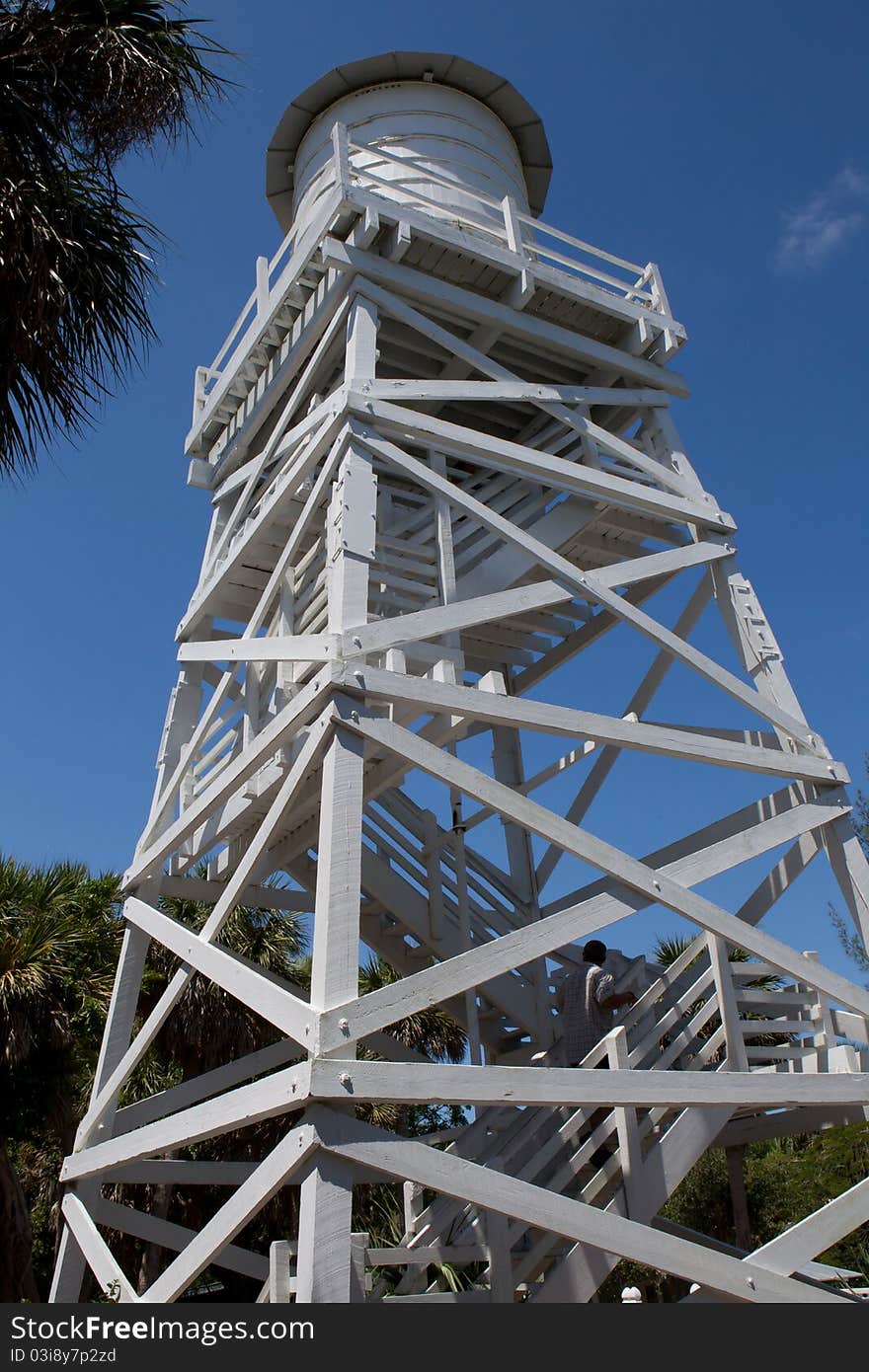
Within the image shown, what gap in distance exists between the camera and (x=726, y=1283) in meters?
5.82

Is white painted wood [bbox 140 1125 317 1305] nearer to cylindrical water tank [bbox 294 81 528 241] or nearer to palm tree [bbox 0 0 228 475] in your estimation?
palm tree [bbox 0 0 228 475]

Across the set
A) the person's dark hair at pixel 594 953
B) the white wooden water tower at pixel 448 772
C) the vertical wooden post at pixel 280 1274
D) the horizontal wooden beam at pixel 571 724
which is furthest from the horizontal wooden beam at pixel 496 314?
the vertical wooden post at pixel 280 1274

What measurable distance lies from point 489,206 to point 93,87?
16.5 feet

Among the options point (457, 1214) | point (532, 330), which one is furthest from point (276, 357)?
point (457, 1214)

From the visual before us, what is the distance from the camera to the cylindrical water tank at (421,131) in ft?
36.8

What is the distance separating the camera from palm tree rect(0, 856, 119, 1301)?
11328 mm

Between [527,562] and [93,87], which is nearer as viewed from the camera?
[93,87]

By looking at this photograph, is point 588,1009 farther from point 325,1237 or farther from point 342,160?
point 342,160

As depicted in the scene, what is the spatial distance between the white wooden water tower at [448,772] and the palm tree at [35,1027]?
2.56 metres

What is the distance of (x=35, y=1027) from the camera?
11531 mm

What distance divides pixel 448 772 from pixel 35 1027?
7454 mm

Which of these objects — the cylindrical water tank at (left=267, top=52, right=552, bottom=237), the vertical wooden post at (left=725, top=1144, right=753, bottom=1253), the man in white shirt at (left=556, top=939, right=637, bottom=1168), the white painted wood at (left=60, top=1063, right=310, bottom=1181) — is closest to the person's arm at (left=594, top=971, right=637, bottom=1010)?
the man in white shirt at (left=556, top=939, right=637, bottom=1168)

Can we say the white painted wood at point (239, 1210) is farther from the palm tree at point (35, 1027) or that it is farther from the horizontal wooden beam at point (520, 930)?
the palm tree at point (35, 1027)

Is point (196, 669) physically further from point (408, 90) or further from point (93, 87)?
point (408, 90)
